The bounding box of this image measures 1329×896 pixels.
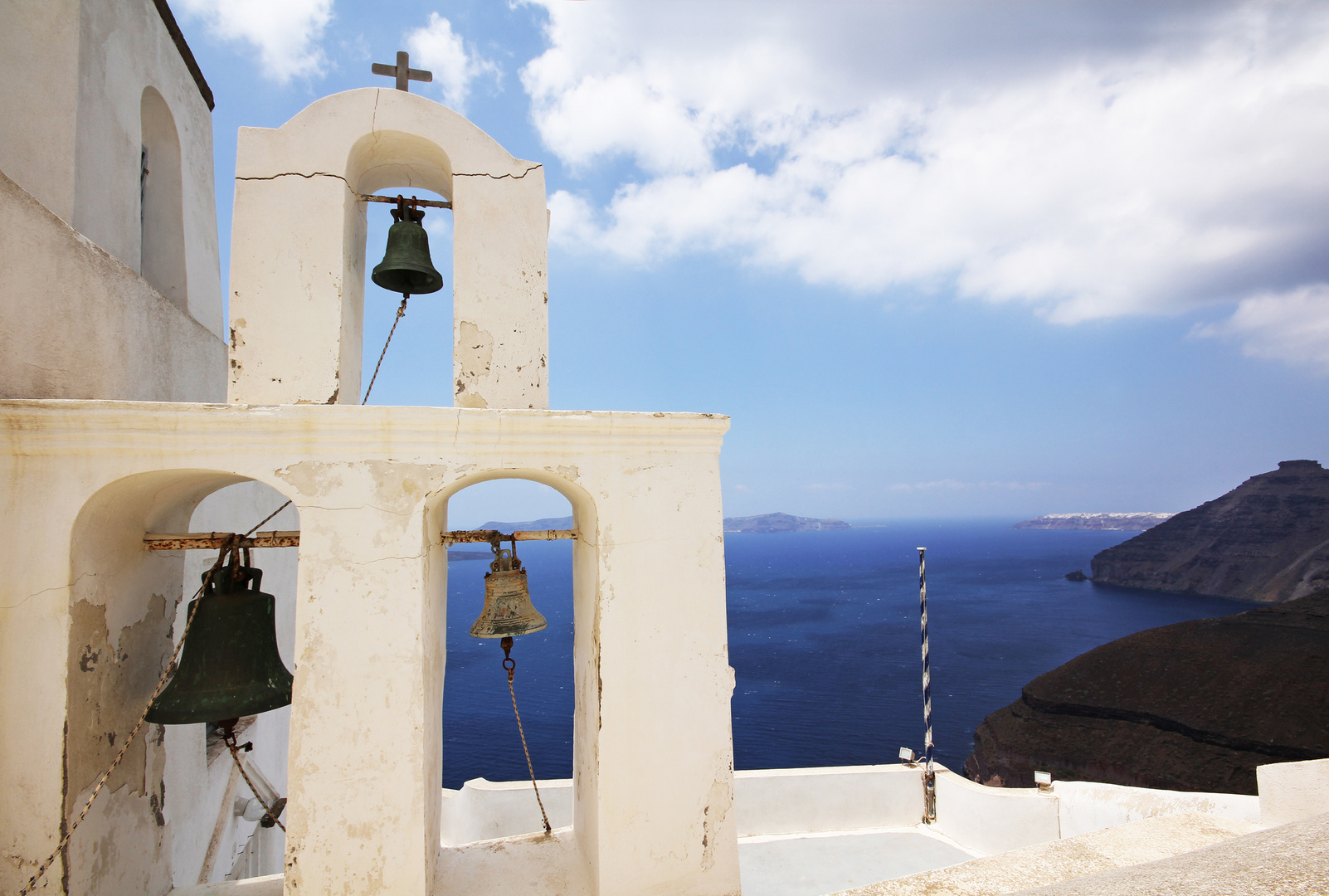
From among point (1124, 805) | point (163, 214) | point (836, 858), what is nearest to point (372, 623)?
point (163, 214)

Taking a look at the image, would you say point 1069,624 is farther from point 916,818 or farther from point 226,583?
point 226,583

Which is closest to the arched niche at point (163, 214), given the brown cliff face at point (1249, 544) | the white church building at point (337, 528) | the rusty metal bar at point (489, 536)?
the white church building at point (337, 528)

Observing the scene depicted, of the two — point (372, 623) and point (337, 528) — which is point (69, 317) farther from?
point (372, 623)

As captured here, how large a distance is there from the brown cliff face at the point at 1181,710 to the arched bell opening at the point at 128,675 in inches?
1062

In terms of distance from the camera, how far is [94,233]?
172 inches

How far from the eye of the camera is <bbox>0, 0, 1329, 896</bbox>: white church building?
2.81 metres

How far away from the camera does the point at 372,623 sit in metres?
2.99

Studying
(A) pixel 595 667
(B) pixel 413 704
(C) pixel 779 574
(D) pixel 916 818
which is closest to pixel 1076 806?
(D) pixel 916 818

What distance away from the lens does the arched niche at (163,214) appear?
18.1ft

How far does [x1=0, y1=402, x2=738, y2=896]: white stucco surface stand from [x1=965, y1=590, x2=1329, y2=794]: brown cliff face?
83.9 ft

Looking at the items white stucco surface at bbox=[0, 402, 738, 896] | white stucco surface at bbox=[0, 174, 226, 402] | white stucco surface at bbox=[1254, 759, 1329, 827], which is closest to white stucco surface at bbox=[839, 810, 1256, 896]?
white stucco surface at bbox=[1254, 759, 1329, 827]

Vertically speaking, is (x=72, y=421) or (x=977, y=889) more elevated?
(x=72, y=421)

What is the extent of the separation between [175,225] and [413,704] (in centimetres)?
518

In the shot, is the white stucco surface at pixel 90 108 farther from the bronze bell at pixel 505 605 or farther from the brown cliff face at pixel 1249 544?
the brown cliff face at pixel 1249 544
